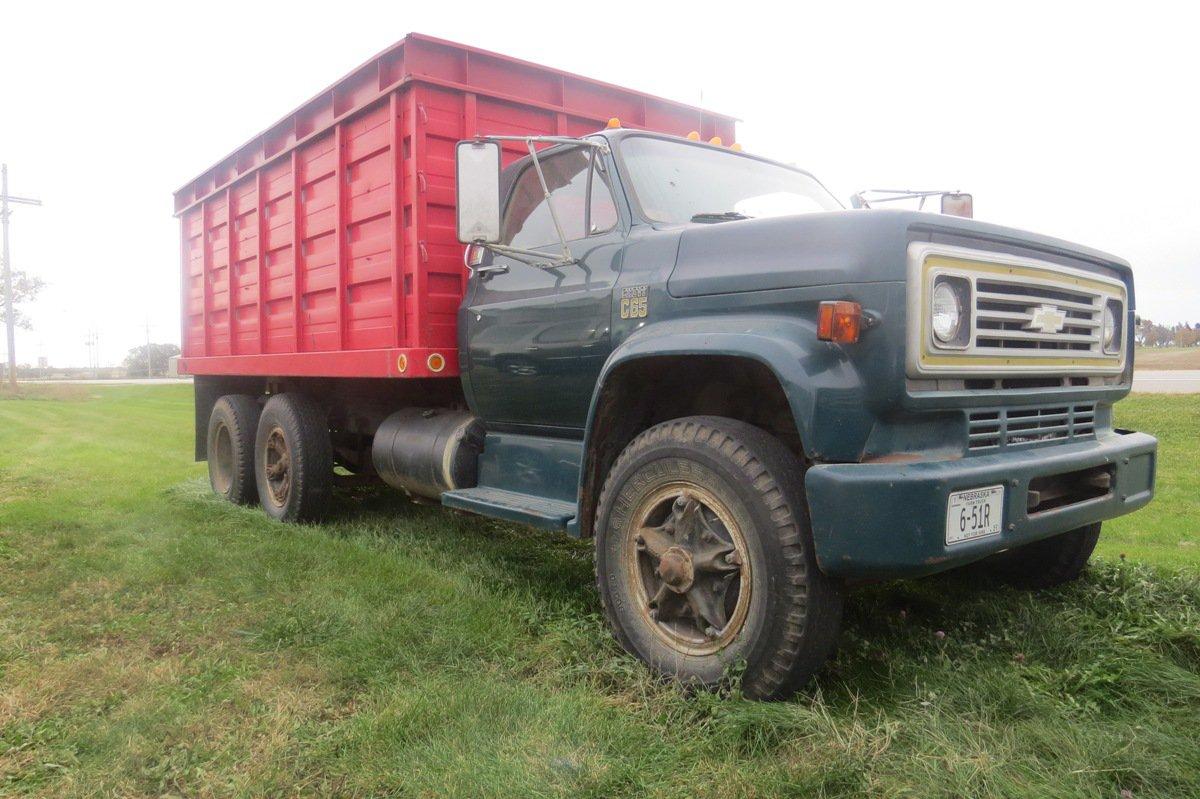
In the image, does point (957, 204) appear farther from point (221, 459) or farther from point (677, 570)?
point (221, 459)

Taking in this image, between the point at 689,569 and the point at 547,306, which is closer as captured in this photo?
the point at 689,569

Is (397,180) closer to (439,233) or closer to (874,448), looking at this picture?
(439,233)

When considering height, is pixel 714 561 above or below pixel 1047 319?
below

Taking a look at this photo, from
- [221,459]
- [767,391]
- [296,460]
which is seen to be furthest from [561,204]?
[221,459]

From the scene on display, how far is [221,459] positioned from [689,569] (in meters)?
5.63

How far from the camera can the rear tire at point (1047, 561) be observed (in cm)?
380

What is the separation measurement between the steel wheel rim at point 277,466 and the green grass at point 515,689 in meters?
1.22

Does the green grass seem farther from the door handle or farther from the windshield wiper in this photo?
the windshield wiper

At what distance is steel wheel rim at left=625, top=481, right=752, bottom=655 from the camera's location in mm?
2975

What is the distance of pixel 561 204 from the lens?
14.0 feet

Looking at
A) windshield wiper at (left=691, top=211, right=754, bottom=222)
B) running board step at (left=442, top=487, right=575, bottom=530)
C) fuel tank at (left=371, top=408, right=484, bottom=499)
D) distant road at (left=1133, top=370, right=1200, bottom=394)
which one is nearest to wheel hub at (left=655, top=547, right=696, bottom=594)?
running board step at (left=442, top=487, right=575, bottom=530)

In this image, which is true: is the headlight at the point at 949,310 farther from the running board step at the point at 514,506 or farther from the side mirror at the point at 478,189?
the side mirror at the point at 478,189

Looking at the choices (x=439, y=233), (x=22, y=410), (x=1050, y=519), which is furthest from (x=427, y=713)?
(x=22, y=410)

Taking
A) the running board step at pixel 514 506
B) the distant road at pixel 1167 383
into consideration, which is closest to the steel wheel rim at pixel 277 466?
the running board step at pixel 514 506
